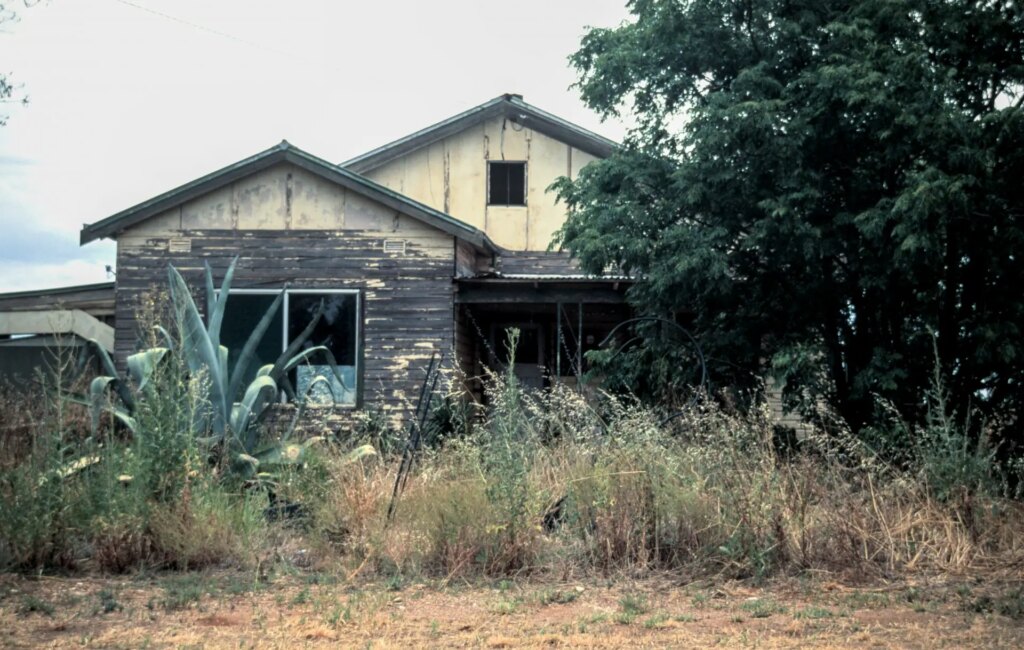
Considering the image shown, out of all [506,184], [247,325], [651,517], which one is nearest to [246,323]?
[247,325]

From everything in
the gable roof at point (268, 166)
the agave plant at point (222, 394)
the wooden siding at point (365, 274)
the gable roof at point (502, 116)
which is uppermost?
the gable roof at point (502, 116)

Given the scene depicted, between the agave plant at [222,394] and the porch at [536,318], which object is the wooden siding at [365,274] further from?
the agave plant at [222,394]

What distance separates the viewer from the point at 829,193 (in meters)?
13.4

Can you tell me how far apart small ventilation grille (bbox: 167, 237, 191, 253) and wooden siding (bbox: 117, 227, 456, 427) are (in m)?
0.04

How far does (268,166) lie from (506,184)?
5735mm

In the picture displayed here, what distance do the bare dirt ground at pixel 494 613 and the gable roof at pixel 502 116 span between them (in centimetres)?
1449

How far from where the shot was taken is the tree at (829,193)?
12.0 metres

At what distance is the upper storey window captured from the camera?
20.9 meters

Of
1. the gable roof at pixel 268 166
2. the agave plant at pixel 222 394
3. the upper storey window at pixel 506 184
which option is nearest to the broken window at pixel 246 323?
the gable roof at pixel 268 166

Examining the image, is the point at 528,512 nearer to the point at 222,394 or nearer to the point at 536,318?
the point at 222,394

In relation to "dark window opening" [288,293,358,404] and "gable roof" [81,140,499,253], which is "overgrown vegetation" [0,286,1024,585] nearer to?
"dark window opening" [288,293,358,404]

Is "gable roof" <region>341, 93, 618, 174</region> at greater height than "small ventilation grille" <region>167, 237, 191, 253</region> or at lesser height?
greater

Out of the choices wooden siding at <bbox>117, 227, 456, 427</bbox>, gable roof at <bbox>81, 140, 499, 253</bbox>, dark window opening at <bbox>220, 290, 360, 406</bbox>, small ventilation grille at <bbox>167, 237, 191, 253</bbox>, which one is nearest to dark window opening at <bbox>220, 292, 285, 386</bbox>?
dark window opening at <bbox>220, 290, 360, 406</bbox>

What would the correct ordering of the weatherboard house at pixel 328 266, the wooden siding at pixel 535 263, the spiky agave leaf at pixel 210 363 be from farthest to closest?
the wooden siding at pixel 535 263
the weatherboard house at pixel 328 266
the spiky agave leaf at pixel 210 363
